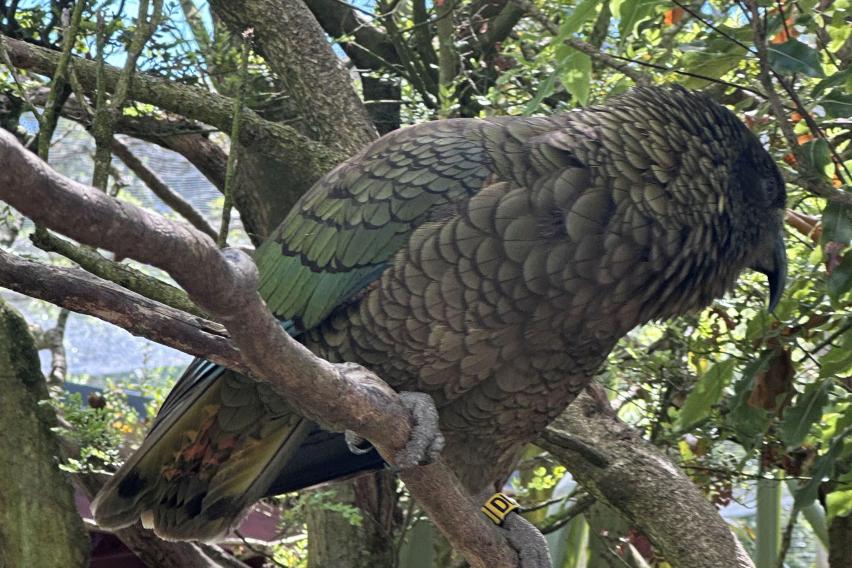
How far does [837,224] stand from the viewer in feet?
8.81

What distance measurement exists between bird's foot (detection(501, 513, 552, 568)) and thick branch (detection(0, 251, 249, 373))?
118 cm

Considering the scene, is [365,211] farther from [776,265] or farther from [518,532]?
[776,265]

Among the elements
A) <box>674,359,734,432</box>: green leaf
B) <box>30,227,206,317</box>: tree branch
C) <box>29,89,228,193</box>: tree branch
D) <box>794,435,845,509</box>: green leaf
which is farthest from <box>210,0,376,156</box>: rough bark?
<box>794,435,845,509</box>: green leaf

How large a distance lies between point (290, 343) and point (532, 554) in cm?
141

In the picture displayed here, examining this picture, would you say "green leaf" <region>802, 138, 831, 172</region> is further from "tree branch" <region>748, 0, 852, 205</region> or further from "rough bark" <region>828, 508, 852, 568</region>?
"rough bark" <region>828, 508, 852, 568</region>

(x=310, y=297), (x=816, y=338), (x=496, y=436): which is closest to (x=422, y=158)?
(x=310, y=297)

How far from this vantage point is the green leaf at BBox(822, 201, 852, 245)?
8.77ft

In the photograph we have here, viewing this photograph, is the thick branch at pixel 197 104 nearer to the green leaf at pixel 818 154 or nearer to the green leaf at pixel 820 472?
the green leaf at pixel 818 154

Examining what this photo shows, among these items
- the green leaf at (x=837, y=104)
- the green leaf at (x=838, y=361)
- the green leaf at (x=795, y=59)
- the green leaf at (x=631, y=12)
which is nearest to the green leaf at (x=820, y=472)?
the green leaf at (x=838, y=361)

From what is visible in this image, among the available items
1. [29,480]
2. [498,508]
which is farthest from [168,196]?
[498,508]

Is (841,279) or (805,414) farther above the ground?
(841,279)

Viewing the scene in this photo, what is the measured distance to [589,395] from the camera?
3.53 metres

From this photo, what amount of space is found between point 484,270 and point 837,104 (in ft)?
3.23

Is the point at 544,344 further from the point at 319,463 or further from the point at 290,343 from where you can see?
the point at 290,343
